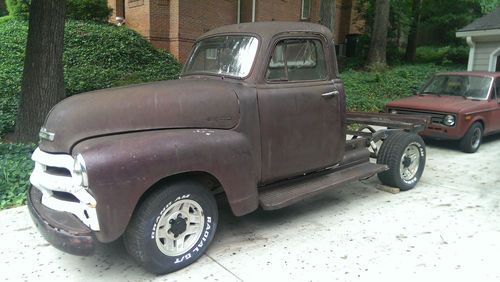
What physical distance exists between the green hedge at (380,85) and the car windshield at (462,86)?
3240mm

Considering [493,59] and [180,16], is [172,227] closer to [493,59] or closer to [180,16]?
[180,16]

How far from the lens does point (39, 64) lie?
705 cm

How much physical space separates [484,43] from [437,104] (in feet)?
29.3

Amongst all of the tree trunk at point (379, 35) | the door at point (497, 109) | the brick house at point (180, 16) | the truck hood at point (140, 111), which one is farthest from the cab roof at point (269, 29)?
the tree trunk at point (379, 35)

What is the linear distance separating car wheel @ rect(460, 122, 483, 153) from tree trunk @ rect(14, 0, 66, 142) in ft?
25.2

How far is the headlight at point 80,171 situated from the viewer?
3223 millimetres

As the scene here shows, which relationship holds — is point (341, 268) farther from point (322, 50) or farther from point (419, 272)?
point (322, 50)

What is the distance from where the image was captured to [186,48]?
15867 millimetres

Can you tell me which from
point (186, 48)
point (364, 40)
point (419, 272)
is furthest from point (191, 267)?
point (364, 40)

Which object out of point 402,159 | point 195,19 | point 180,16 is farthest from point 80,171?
point 195,19

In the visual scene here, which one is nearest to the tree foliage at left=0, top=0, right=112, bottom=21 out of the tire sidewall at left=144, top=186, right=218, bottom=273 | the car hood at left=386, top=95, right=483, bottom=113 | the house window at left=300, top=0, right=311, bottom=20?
the house window at left=300, top=0, right=311, bottom=20

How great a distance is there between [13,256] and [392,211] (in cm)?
416

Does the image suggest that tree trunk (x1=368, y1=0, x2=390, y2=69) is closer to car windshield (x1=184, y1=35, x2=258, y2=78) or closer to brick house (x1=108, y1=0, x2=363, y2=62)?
brick house (x1=108, y1=0, x2=363, y2=62)

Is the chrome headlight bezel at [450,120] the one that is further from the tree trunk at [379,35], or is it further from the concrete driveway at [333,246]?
the tree trunk at [379,35]
